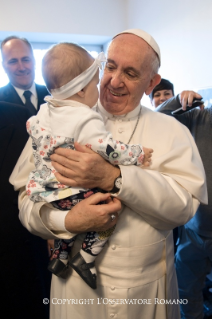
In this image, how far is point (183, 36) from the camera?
3482 millimetres

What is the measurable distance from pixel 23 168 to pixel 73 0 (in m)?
4.34

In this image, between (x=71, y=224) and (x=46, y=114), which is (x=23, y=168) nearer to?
(x=46, y=114)

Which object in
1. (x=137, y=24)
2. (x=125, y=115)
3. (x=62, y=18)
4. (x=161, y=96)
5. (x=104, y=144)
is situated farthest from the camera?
(x=137, y=24)

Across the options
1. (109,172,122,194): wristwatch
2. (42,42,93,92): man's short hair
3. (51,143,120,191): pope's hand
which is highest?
(42,42,93,92): man's short hair

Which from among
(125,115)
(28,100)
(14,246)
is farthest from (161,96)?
(14,246)

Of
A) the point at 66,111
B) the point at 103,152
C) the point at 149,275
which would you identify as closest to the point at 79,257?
the point at 149,275

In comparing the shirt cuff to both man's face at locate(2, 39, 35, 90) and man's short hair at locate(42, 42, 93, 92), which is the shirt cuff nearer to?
man's short hair at locate(42, 42, 93, 92)

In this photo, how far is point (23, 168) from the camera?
1326 mm

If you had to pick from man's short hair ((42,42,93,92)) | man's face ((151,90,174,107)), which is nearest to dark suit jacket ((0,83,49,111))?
man's face ((151,90,174,107))

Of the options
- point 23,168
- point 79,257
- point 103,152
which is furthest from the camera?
point 23,168

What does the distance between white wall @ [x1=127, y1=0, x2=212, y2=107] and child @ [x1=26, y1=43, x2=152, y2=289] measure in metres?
2.34

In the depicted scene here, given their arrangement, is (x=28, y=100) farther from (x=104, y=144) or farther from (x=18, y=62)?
(x=104, y=144)

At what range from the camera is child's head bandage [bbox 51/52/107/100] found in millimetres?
1106

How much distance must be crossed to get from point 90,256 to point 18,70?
7.21 ft
